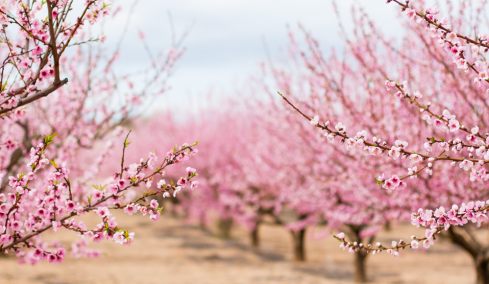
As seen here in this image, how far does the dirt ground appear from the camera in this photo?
12391mm

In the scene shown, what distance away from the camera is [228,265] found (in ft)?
48.8

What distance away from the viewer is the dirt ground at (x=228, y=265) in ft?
40.7

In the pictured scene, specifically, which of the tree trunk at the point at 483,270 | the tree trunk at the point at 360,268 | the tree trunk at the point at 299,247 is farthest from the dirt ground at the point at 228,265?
the tree trunk at the point at 483,270

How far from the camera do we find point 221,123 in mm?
20938

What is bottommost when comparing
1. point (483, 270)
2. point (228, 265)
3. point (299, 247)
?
point (483, 270)

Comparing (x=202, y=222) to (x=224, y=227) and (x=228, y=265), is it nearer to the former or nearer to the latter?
(x=224, y=227)

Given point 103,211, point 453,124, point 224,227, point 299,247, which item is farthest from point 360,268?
point 103,211

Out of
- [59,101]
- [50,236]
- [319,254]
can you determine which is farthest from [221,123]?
[59,101]

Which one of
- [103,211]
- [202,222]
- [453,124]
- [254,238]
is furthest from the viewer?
[202,222]

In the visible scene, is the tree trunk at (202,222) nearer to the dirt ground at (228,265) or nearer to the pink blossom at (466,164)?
the dirt ground at (228,265)

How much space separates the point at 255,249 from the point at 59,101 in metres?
12.1

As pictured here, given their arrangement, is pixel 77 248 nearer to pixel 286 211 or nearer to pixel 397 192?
pixel 397 192

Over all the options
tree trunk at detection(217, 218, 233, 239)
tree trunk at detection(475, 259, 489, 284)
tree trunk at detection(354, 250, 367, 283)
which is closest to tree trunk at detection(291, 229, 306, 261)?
tree trunk at detection(354, 250, 367, 283)

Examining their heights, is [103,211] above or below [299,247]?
below
